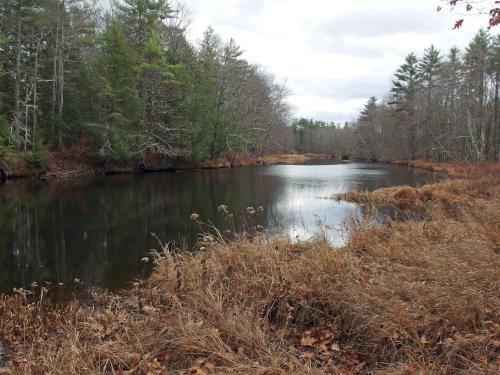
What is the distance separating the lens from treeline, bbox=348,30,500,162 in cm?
3650

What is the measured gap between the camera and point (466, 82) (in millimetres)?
38406

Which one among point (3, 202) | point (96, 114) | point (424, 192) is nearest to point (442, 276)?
point (424, 192)

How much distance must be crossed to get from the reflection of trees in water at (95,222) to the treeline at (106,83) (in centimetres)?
739

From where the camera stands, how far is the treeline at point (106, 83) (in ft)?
88.7

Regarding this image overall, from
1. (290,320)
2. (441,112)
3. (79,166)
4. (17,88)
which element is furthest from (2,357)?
(441,112)

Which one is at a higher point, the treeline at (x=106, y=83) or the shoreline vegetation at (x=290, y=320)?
the treeline at (x=106, y=83)

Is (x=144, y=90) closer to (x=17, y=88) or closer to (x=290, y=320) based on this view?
(x=17, y=88)

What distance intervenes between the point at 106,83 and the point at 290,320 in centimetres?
2979

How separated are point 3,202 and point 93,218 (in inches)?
220

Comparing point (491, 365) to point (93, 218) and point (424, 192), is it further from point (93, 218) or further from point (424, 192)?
point (424, 192)

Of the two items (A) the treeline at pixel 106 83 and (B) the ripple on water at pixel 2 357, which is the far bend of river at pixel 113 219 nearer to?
(B) the ripple on water at pixel 2 357

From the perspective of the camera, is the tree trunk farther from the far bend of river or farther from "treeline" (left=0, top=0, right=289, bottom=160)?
the far bend of river

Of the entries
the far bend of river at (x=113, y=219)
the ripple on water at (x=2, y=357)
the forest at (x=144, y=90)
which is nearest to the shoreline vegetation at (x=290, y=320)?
the ripple on water at (x=2, y=357)

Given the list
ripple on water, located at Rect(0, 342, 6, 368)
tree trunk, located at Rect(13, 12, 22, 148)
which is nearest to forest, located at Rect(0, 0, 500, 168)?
tree trunk, located at Rect(13, 12, 22, 148)
